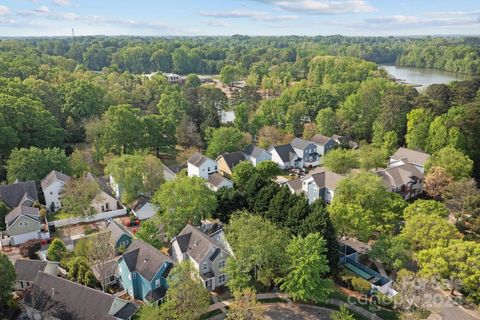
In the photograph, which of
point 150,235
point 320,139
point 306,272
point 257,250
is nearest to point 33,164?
point 150,235

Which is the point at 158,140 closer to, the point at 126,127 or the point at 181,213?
the point at 126,127

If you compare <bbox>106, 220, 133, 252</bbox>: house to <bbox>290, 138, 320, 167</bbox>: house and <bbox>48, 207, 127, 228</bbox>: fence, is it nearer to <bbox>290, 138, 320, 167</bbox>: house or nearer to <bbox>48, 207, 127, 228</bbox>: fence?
<bbox>48, 207, 127, 228</bbox>: fence

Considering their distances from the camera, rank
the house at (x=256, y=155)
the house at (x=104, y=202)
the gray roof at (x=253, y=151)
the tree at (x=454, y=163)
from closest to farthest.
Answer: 1. the house at (x=104, y=202)
2. the tree at (x=454, y=163)
3. the house at (x=256, y=155)
4. the gray roof at (x=253, y=151)

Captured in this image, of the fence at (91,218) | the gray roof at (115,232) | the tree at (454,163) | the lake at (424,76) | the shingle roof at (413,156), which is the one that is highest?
the lake at (424,76)

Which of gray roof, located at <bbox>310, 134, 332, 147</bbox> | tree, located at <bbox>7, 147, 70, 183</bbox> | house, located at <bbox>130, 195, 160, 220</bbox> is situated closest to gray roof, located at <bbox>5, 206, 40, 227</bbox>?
tree, located at <bbox>7, 147, 70, 183</bbox>

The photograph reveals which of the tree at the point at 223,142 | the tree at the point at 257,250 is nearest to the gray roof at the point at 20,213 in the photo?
the tree at the point at 257,250

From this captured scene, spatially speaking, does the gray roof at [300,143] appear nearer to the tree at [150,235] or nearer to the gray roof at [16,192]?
the tree at [150,235]

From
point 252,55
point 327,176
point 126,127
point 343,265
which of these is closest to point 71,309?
point 343,265
